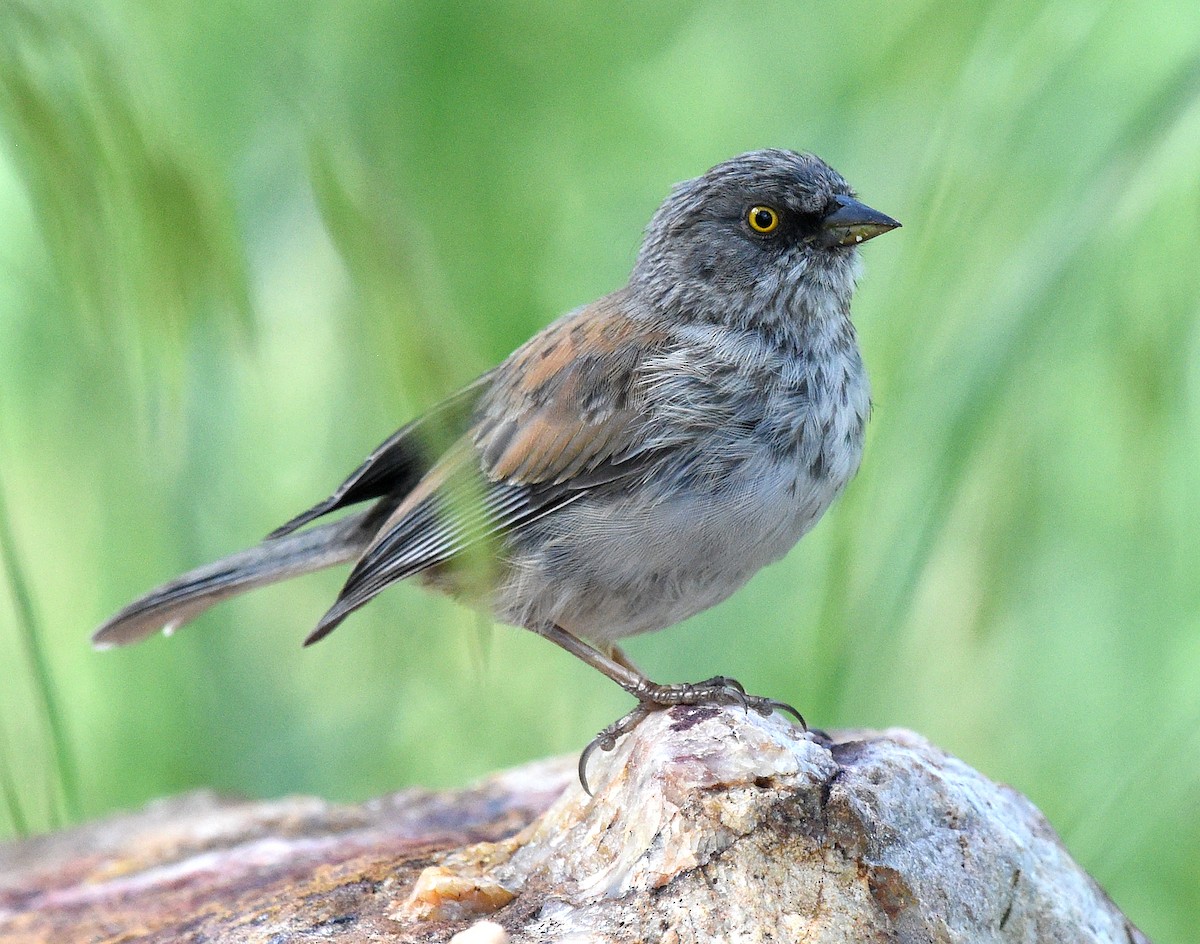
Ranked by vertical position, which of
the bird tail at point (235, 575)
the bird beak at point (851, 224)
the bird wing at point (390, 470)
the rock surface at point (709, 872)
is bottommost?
the rock surface at point (709, 872)

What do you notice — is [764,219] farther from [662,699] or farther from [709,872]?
[709,872]

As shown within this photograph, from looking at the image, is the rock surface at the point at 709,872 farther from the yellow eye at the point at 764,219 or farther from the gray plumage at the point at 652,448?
the yellow eye at the point at 764,219

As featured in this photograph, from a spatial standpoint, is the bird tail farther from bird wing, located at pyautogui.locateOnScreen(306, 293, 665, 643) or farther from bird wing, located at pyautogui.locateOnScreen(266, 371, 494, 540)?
bird wing, located at pyautogui.locateOnScreen(306, 293, 665, 643)

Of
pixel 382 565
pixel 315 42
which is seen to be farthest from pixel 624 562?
pixel 315 42

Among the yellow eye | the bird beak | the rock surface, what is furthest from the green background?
the yellow eye

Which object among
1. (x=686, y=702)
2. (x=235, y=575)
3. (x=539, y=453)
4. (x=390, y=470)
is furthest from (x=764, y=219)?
(x=235, y=575)

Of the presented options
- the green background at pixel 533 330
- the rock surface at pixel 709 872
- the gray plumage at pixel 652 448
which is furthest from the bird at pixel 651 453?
the rock surface at pixel 709 872

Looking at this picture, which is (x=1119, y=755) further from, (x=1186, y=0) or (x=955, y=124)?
(x=1186, y=0)

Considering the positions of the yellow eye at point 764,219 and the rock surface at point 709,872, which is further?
the yellow eye at point 764,219
